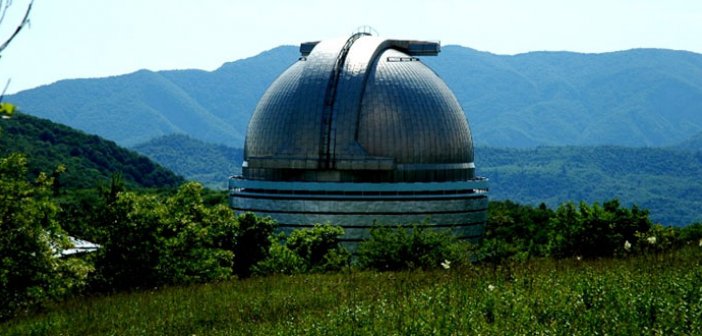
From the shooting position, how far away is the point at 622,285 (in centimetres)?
1898

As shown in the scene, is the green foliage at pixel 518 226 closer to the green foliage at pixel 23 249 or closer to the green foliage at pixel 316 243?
the green foliage at pixel 316 243

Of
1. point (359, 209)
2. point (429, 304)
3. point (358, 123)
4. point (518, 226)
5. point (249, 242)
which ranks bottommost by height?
point (518, 226)

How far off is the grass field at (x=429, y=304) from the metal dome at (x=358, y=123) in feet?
130

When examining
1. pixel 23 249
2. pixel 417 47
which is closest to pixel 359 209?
pixel 417 47

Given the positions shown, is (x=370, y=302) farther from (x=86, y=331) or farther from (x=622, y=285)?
(x=86, y=331)

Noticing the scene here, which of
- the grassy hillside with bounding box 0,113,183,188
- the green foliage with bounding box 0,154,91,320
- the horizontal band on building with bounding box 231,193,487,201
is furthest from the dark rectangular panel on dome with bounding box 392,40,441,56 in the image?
the grassy hillside with bounding box 0,113,183,188

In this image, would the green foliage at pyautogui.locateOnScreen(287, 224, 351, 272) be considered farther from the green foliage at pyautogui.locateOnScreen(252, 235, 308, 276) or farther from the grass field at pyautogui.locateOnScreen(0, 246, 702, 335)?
the grass field at pyautogui.locateOnScreen(0, 246, 702, 335)

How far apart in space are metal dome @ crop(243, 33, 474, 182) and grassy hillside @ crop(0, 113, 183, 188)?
70.9m

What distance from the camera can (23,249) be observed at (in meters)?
34.3

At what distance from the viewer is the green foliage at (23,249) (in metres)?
33.7

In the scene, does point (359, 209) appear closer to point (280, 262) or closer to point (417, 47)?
point (417, 47)

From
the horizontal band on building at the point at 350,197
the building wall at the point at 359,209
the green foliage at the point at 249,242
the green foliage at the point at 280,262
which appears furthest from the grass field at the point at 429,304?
the building wall at the point at 359,209

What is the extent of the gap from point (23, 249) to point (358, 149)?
3440 cm

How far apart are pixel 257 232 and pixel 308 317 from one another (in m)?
41.7
